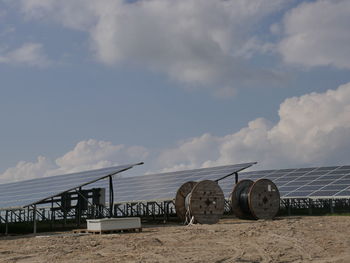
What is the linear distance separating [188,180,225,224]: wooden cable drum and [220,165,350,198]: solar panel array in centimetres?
763

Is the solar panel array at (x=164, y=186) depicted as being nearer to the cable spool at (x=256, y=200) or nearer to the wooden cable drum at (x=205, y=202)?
the cable spool at (x=256, y=200)

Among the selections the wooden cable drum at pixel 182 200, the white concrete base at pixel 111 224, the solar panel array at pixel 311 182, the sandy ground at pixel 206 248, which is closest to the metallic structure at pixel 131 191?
the solar panel array at pixel 311 182

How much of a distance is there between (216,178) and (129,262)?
19753 mm

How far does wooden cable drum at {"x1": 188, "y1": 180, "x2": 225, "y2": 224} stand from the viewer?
80.8 feet

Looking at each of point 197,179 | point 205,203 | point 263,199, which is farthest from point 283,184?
point 205,203

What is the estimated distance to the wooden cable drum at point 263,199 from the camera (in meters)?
26.1

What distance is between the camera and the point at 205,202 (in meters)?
25.0

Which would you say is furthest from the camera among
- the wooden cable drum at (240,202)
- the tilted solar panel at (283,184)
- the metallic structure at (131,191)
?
the tilted solar panel at (283,184)

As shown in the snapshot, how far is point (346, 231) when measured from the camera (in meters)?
17.9

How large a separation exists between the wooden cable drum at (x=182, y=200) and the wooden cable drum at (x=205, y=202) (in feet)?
6.26

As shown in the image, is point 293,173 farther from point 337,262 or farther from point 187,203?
point 337,262

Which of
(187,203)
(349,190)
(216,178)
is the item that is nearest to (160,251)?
(187,203)

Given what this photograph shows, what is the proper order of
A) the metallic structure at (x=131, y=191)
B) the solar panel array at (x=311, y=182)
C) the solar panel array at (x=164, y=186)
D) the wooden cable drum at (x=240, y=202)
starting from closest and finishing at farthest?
the metallic structure at (x=131, y=191)
the wooden cable drum at (x=240, y=202)
the solar panel array at (x=311, y=182)
the solar panel array at (x=164, y=186)

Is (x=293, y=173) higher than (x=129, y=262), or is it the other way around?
(x=293, y=173)
